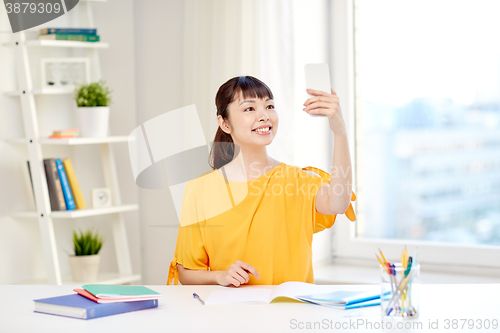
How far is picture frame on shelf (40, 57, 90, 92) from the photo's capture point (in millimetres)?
2457

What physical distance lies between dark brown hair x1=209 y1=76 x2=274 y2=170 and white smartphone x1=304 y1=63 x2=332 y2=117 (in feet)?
1.09

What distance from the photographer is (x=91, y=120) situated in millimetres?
2416

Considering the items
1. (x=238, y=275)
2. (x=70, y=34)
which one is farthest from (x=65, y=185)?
(x=238, y=275)

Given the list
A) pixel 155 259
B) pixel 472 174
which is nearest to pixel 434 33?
pixel 472 174

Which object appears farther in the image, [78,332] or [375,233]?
[375,233]

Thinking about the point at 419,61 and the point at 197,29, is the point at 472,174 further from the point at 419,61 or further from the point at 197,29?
the point at 197,29

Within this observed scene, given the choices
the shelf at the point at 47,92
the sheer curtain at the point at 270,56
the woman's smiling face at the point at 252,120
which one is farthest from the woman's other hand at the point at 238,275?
the shelf at the point at 47,92

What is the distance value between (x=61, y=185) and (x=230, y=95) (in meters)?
1.04

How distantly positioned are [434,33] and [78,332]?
2.00 metres

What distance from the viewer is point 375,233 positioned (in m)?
2.58

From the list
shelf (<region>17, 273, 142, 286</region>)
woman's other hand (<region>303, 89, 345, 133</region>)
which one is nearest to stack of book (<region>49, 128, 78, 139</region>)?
shelf (<region>17, 273, 142, 286</region>)

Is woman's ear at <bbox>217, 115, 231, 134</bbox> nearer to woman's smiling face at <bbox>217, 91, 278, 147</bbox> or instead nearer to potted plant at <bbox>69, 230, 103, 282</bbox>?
woman's smiling face at <bbox>217, 91, 278, 147</bbox>

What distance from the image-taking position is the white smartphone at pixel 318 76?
4.66 ft

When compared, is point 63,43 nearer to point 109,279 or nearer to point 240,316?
point 109,279
